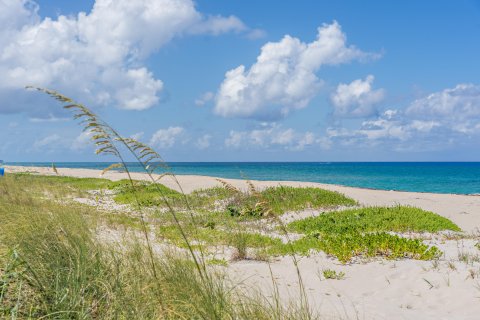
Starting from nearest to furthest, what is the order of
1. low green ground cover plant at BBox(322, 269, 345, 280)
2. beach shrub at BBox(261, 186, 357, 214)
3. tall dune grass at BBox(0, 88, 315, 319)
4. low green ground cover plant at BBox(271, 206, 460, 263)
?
tall dune grass at BBox(0, 88, 315, 319) → low green ground cover plant at BBox(322, 269, 345, 280) → low green ground cover plant at BBox(271, 206, 460, 263) → beach shrub at BBox(261, 186, 357, 214)

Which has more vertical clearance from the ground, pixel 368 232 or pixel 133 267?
pixel 133 267

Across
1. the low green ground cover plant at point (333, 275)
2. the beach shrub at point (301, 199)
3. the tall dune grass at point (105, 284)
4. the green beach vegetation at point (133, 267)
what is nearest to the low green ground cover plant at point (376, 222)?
the green beach vegetation at point (133, 267)

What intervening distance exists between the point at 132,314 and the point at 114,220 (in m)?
7.69

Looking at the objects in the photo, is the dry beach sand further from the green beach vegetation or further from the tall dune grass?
the tall dune grass

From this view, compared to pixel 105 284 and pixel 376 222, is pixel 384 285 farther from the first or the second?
pixel 376 222

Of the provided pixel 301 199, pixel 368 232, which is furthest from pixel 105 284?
pixel 301 199

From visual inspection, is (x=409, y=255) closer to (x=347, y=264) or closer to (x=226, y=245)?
(x=347, y=264)

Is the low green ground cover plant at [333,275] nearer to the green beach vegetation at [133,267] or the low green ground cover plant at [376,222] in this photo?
the green beach vegetation at [133,267]

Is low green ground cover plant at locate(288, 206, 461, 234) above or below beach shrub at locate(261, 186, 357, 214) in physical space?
below

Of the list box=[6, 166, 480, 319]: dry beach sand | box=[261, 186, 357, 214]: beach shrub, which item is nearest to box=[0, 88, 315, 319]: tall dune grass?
box=[6, 166, 480, 319]: dry beach sand

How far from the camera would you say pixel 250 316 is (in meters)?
4.47

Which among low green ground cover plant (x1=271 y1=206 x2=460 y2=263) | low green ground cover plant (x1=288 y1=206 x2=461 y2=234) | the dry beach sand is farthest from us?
low green ground cover plant (x1=288 y1=206 x2=461 y2=234)

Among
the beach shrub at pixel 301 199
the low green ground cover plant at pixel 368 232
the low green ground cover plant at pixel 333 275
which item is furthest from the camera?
the beach shrub at pixel 301 199

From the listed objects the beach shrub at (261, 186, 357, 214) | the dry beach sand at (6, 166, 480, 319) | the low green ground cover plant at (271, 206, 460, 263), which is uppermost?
the beach shrub at (261, 186, 357, 214)
